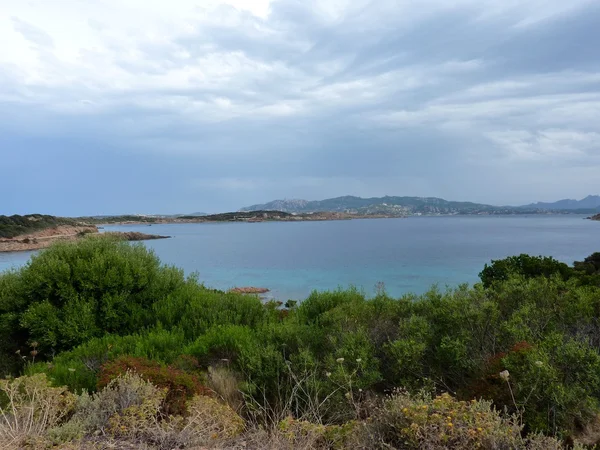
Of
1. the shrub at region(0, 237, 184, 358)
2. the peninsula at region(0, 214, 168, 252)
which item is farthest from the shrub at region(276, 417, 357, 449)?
the peninsula at region(0, 214, 168, 252)

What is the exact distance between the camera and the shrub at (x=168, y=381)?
464 centimetres

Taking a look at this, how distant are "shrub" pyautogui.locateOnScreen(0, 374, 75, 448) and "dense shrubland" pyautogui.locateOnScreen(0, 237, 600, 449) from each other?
3 cm

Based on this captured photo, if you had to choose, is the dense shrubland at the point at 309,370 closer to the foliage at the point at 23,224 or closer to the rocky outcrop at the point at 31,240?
the rocky outcrop at the point at 31,240

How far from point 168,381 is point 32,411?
1.30m

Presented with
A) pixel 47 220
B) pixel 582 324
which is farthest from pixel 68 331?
pixel 47 220

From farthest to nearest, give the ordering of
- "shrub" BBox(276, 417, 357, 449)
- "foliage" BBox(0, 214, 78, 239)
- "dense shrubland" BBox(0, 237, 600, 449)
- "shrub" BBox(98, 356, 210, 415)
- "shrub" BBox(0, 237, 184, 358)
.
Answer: "foliage" BBox(0, 214, 78, 239), "shrub" BBox(0, 237, 184, 358), "shrub" BBox(98, 356, 210, 415), "dense shrubland" BBox(0, 237, 600, 449), "shrub" BBox(276, 417, 357, 449)

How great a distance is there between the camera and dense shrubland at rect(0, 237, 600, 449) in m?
3.72

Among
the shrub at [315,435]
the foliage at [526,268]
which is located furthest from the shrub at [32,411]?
the foliage at [526,268]

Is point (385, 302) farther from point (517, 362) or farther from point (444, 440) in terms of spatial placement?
point (444, 440)

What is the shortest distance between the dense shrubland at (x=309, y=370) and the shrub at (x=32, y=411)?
1.0 inches

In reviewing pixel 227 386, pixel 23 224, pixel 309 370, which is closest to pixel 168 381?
pixel 227 386

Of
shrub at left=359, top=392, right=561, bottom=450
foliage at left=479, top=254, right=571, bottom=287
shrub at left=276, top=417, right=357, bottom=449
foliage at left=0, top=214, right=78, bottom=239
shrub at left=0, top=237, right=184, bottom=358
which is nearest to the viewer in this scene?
shrub at left=359, top=392, right=561, bottom=450

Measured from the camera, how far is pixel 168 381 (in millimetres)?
4840

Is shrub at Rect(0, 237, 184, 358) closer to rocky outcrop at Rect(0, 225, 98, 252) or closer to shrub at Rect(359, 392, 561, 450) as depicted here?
shrub at Rect(359, 392, 561, 450)
